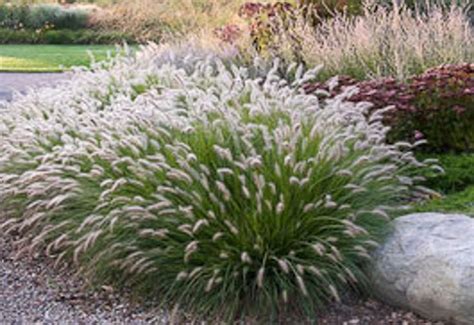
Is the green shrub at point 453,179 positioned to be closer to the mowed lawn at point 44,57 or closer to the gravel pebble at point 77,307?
the gravel pebble at point 77,307

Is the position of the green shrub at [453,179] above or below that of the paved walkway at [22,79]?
above

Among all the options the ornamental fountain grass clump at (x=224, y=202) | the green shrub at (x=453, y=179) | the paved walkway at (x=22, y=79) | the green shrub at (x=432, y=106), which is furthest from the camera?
the paved walkway at (x=22, y=79)

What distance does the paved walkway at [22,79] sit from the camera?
13653mm

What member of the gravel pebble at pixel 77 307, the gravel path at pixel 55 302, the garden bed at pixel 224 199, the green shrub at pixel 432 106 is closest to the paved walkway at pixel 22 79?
the garden bed at pixel 224 199

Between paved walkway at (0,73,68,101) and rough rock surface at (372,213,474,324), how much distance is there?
10070 millimetres

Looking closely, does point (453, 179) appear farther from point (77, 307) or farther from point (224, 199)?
point (77, 307)

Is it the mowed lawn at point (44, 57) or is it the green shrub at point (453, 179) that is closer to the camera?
the green shrub at point (453, 179)

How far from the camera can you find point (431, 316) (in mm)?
3990

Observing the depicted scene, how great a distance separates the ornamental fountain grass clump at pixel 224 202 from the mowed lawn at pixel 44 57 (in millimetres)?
10089

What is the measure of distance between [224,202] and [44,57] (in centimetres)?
1601

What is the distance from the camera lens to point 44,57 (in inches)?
760

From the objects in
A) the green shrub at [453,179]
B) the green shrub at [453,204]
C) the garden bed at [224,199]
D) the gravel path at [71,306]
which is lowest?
the gravel path at [71,306]

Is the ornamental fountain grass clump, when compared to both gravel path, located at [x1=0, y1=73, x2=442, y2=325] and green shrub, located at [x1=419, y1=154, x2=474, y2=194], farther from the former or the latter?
green shrub, located at [x1=419, y1=154, x2=474, y2=194]

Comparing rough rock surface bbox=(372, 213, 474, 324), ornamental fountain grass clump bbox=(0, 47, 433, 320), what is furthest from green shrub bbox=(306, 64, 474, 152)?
rough rock surface bbox=(372, 213, 474, 324)
